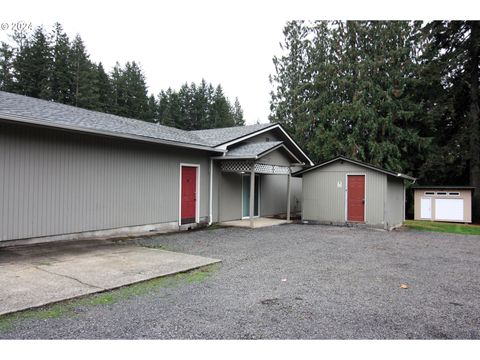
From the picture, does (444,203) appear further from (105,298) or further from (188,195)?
(105,298)

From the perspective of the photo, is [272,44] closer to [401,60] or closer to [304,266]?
[401,60]

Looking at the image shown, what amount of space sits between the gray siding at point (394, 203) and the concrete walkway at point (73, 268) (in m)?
8.21

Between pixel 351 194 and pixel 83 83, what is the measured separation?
87.8 ft

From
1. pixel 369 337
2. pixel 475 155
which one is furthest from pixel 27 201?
pixel 475 155

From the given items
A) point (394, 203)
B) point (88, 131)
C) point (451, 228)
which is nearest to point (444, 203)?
point (451, 228)

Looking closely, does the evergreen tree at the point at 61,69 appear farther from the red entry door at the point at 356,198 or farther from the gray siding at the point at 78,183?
the red entry door at the point at 356,198

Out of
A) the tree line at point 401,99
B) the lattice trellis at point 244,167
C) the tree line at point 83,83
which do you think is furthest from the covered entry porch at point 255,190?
the tree line at point 83,83

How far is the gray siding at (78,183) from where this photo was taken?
6.18m

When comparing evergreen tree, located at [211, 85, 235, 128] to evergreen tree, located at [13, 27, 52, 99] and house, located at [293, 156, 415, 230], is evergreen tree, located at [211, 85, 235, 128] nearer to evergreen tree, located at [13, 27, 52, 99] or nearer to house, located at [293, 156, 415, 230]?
evergreen tree, located at [13, 27, 52, 99]

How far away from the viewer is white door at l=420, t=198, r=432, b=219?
15.9 meters

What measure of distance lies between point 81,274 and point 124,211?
3.76 m

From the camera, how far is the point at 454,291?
437 cm

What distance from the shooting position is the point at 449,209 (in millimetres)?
15586

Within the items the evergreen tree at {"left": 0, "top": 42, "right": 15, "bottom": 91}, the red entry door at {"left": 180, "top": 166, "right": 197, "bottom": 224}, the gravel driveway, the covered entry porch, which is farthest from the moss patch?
the evergreen tree at {"left": 0, "top": 42, "right": 15, "bottom": 91}
